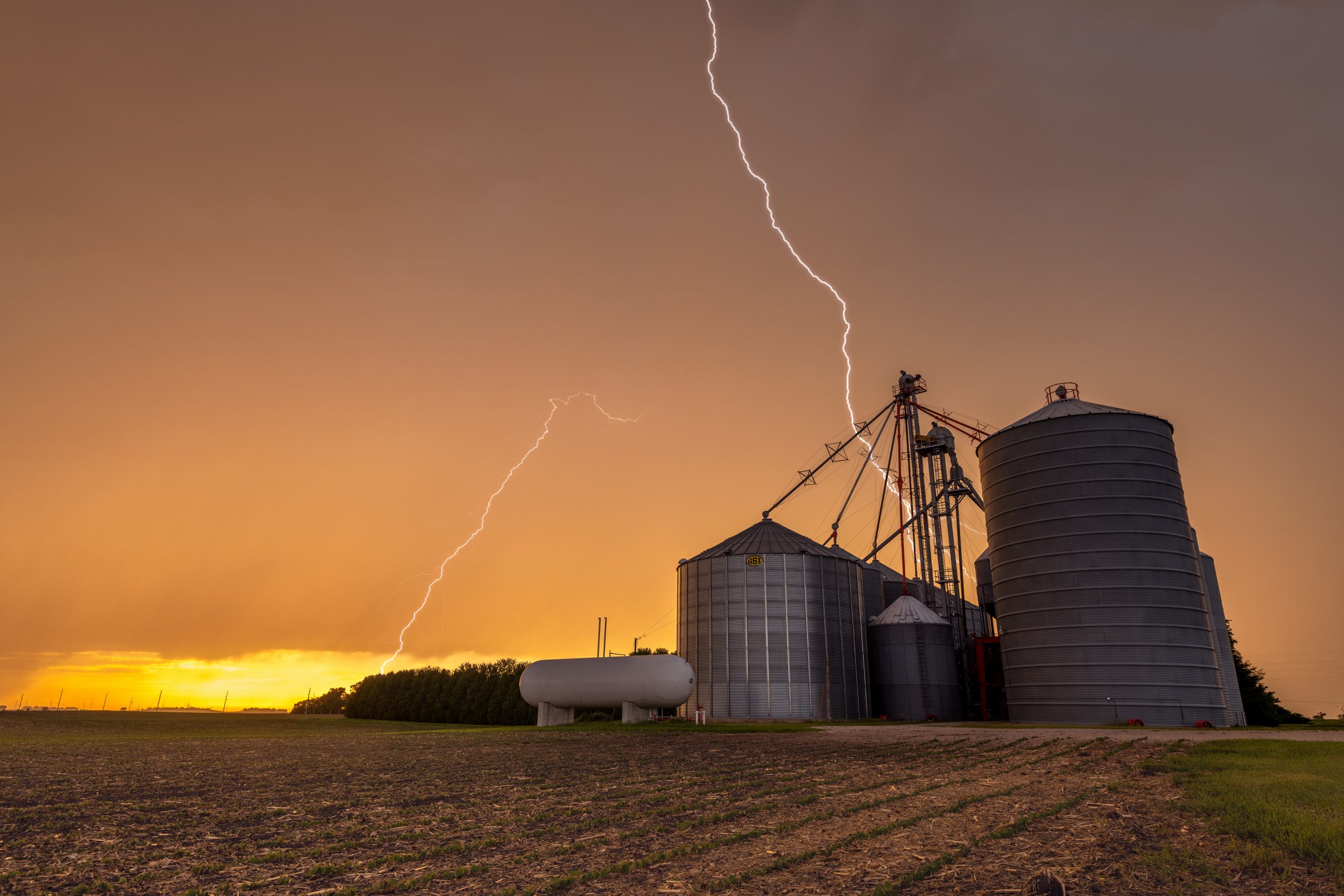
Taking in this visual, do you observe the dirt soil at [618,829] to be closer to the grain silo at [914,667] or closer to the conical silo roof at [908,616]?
the grain silo at [914,667]

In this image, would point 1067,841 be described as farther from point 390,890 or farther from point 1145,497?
point 1145,497

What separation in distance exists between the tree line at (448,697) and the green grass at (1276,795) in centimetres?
8635

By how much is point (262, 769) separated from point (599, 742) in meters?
15.1

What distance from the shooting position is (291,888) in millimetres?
7699

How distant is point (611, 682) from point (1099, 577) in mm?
33010

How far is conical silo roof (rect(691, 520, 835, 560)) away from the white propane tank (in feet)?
33.1

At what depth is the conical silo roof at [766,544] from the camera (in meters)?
58.1

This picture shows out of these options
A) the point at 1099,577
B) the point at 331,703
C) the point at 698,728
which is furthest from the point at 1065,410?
the point at 331,703

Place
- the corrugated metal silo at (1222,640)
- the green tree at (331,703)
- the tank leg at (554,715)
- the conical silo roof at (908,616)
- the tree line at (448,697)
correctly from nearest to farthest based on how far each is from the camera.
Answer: the corrugated metal silo at (1222,640) → the tank leg at (554,715) → the conical silo roof at (908,616) → the tree line at (448,697) → the green tree at (331,703)

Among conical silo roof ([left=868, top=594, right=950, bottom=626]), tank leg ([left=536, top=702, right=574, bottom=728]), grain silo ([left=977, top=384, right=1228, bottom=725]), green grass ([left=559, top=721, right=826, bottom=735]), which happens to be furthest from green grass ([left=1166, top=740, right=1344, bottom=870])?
tank leg ([left=536, top=702, right=574, bottom=728])

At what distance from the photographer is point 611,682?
170ft

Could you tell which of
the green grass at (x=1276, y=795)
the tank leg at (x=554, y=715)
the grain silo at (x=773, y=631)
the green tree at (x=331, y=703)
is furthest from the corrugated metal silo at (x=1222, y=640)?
the green tree at (x=331, y=703)

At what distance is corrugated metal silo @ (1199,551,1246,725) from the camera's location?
48875 mm

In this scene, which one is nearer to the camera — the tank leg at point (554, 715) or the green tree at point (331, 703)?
the tank leg at point (554, 715)
